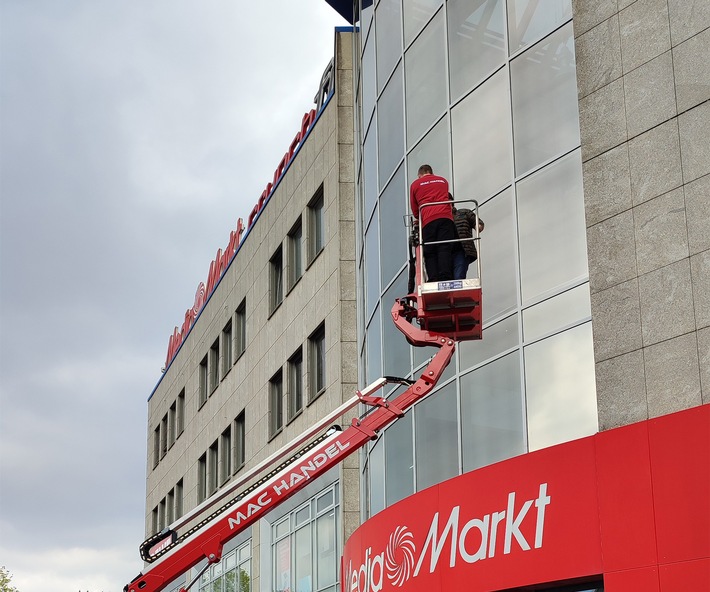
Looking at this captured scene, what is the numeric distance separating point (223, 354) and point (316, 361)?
1072cm

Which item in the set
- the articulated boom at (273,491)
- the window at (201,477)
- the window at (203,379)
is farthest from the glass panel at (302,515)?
the articulated boom at (273,491)

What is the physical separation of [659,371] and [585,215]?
8.11 feet

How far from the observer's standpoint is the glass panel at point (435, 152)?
57.3ft

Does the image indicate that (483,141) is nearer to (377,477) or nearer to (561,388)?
(561,388)

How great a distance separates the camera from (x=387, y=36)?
2078 centimetres

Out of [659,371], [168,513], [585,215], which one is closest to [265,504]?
[659,371]

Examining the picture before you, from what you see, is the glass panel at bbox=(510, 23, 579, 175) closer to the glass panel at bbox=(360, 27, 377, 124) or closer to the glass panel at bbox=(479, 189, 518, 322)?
the glass panel at bbox=(479, 189, 518, 322)

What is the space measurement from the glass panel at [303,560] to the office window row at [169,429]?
17.5 meters

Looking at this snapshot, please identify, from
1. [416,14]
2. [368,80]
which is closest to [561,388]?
[416,14]

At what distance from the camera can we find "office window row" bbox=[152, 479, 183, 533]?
44.4m

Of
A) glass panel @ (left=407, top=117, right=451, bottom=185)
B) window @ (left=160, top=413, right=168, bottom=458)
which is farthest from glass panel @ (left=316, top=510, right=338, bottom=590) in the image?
window @ (left=160, top=413, right=168, bottom=458)

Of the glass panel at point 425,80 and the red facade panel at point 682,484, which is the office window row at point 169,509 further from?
the red facade panel at point 682,484

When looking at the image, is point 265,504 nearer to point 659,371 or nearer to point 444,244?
point 444,244

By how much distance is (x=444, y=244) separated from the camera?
1303 cm
